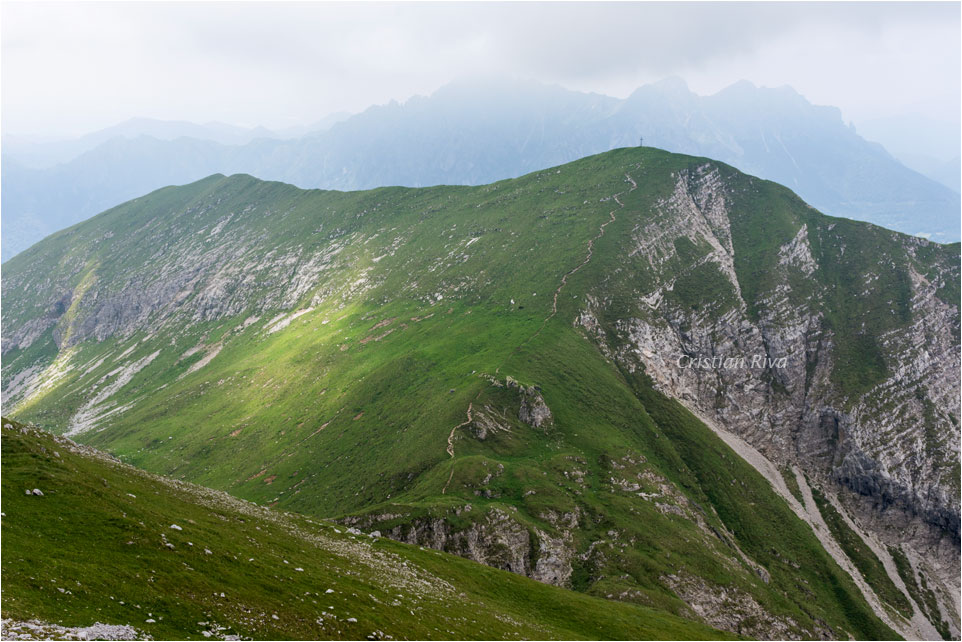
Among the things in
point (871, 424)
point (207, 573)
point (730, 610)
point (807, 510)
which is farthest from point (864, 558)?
point (207, 573)

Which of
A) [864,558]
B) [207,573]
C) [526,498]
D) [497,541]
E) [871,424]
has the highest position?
[871,424]

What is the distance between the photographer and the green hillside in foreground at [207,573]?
3412 cm

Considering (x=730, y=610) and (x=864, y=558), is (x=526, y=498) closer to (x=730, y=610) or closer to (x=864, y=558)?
(x=730, y=610)

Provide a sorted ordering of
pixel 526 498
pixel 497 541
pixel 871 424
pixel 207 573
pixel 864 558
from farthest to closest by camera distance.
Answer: pixel 871 424
pixel 864 558
pixel 526 498
pixel 497 541
pixel 207 573

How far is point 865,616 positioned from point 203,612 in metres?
166

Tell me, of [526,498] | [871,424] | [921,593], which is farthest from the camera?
[871,424]

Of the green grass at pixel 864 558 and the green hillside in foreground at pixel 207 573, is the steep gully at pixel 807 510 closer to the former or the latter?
the green grass at pixel 864 558

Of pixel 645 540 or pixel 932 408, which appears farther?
pixel 932 408

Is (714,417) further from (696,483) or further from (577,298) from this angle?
(577,298)

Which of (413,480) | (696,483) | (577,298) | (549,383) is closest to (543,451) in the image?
(549,383)

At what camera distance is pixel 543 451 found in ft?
455

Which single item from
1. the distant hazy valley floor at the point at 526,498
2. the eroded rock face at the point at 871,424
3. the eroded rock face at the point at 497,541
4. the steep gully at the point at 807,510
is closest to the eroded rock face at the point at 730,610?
the distant hazy valley floor at the point at 526,498

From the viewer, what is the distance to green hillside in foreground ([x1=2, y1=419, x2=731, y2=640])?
34125mm

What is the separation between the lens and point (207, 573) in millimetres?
42438
